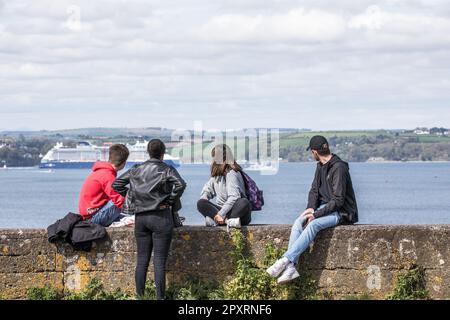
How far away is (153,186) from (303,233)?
168cm

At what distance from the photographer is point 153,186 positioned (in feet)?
32.4

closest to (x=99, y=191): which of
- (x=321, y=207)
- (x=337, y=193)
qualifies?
(x=321, y=207)

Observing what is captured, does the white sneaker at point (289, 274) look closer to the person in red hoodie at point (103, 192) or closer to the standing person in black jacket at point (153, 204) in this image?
the standing person in black jacket at point (153, 204)

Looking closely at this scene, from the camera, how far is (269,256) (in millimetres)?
10344

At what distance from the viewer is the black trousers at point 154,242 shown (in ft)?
32.5

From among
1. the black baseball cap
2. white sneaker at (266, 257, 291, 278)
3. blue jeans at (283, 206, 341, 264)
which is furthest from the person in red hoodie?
the black baseball cap

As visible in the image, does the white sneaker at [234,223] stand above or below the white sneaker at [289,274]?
above

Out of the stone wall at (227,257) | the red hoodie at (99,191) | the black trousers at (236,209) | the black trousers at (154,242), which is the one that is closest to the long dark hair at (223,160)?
the black trousers at (236,209)

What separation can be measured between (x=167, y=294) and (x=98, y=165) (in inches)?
63.1

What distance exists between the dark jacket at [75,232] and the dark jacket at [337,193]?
236 cm

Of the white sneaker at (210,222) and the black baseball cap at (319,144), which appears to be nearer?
the black baseball cap at (319,144)

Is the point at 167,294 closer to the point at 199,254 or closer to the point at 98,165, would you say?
the point at 199,254

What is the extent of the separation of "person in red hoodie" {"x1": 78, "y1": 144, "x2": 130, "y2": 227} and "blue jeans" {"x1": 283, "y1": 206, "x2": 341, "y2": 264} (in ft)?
6.22
